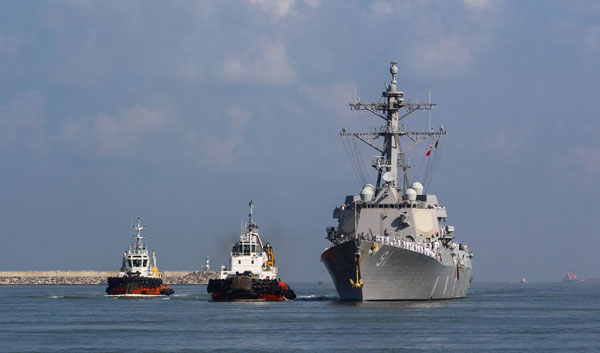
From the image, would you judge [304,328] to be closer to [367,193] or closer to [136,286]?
[367,193]

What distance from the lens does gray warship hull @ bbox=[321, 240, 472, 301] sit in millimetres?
56688

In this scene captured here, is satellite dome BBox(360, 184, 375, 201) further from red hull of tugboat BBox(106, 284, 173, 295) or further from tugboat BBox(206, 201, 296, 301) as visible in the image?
red hull of tugboat BBox(106, 284, 173, 295)

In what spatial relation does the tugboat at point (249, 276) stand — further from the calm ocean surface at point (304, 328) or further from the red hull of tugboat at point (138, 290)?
the red hull of tugboat at point (138, 290)

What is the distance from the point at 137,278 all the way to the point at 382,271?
106 feet

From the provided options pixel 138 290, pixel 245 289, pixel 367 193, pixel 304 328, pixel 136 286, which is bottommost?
pixel 304 328

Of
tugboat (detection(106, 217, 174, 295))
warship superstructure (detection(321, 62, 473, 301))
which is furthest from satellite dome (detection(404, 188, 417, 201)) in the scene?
tugboat (detection(106, 217, 174, 295))

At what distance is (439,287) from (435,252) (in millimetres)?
4170

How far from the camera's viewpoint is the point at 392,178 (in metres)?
64.1

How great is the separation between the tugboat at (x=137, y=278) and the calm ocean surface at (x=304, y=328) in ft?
57.3

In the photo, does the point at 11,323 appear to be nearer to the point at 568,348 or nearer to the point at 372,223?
the point at 372,223

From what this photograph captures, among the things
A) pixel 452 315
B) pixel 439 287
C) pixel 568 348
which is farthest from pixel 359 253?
pixel 568 348

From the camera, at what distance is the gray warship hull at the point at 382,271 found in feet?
186

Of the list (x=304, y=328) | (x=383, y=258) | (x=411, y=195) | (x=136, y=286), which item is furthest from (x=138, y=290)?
(x=304, y=328)

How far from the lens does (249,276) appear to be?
70.0 m
